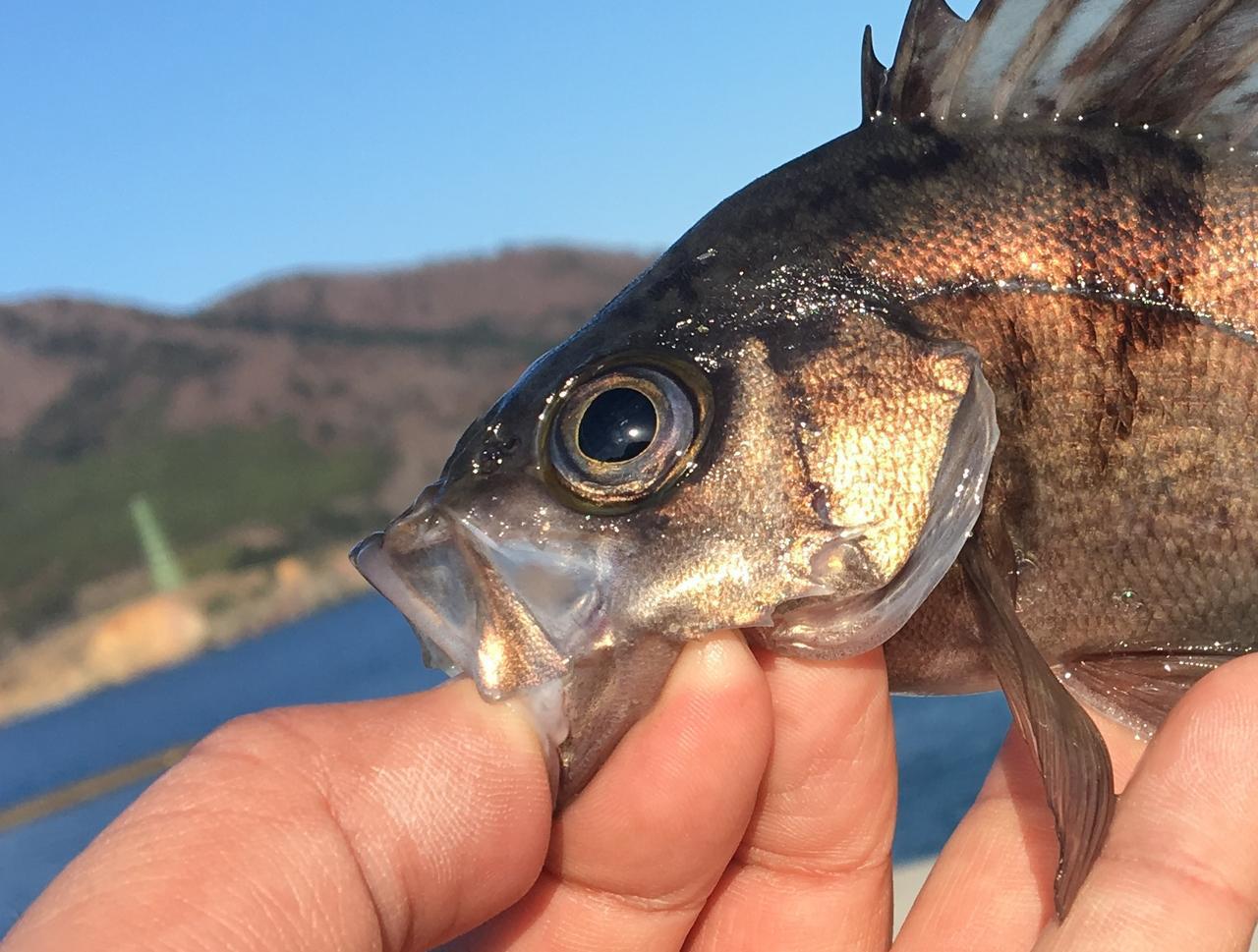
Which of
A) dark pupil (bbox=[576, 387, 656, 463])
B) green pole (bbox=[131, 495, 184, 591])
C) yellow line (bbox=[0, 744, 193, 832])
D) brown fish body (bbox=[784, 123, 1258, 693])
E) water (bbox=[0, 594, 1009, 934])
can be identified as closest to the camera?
dark pupil (bbox=[576, 387, 656, 463])

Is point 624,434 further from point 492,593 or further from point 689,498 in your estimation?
point 492,593

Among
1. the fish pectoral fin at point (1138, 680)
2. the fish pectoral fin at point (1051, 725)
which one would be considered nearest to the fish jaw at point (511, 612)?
the fish pectoral fin at point (1051, 725)

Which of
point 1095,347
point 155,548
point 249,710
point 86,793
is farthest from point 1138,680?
point 155,548

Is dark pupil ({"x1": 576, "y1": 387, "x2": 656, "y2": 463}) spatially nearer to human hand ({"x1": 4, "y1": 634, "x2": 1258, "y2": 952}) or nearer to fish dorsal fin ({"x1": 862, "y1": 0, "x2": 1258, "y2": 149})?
human hand ({"x1": 4, "y1": 634, "x2": 1258, "y2": 952})

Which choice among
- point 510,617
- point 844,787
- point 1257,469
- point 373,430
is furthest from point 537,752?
point 373,430

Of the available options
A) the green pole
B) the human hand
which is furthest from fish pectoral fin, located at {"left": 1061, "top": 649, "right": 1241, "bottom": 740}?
the green pole

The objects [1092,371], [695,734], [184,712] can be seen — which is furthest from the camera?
[184,712]

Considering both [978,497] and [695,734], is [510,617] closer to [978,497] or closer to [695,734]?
[695,734]
